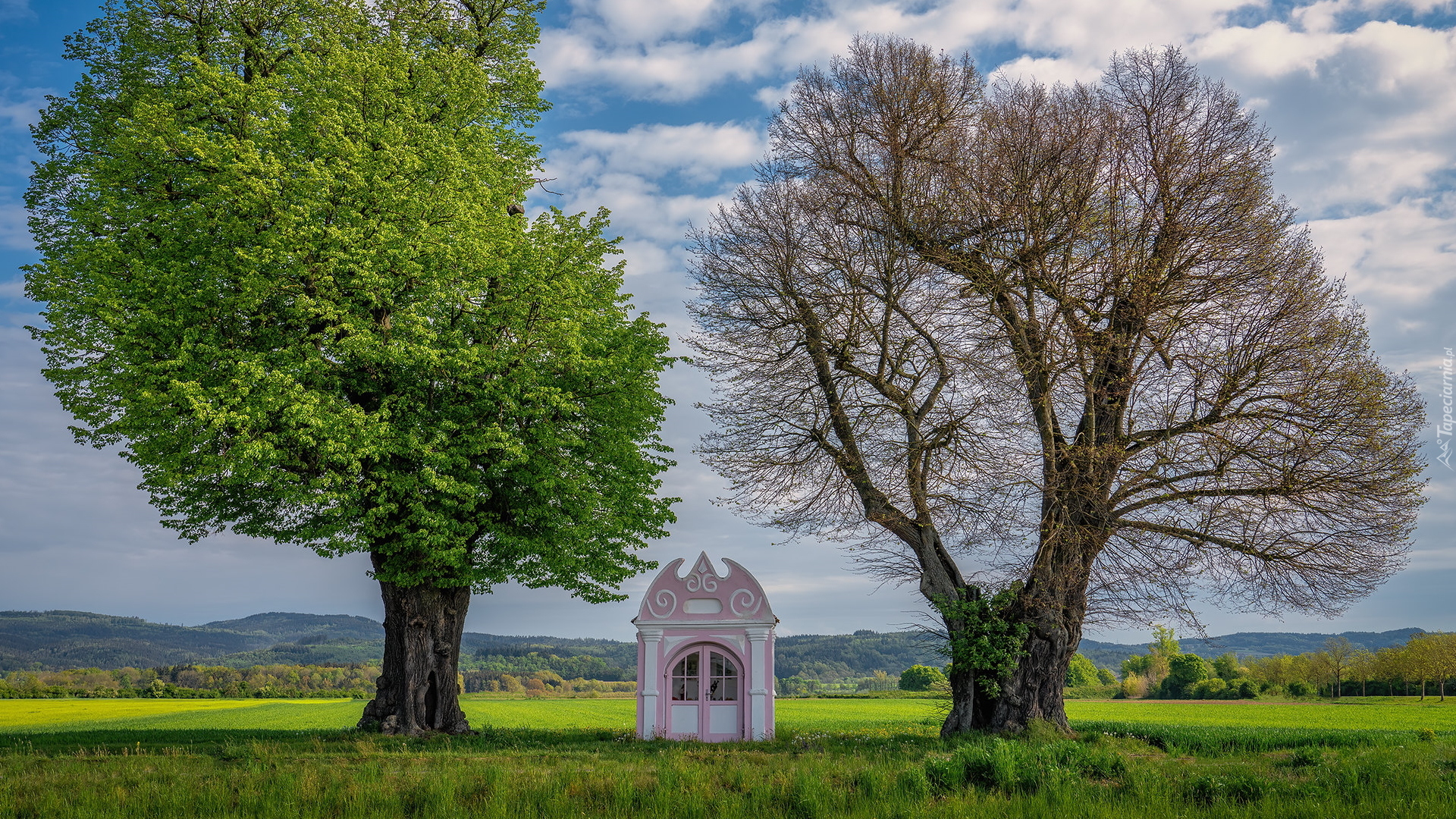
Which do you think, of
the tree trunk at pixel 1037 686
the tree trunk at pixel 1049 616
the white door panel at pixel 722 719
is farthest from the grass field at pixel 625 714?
the tree trunk at pixel 1049 616

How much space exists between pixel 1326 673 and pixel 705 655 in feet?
156

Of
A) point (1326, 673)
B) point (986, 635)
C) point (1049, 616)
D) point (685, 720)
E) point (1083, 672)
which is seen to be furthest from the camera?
point (1083, 672)

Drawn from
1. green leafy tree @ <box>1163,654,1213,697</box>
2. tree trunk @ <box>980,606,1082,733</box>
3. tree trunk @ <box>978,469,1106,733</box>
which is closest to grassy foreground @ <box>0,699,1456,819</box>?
tree trunk @ <box>980,606,1082,733</box>

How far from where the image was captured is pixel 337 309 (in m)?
17.0

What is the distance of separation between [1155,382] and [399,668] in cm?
1760

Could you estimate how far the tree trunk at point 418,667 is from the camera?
18828mm

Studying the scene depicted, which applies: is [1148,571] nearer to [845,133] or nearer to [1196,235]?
[1196,235]

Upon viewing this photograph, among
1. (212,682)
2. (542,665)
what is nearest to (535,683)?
(542,665)

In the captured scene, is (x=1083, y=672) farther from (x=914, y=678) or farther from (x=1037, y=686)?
(x=1037, y=686)

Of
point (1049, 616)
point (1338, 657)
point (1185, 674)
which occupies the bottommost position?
point (1185, 674)

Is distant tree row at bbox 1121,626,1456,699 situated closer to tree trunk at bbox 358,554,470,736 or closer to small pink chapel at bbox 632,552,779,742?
small pink chapel at bbox 632,552,779,742

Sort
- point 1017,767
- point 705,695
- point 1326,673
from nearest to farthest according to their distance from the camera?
point 1017,767 < point 705,695 < point 1326,673

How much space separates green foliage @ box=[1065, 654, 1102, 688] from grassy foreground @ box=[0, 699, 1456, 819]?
44430 millimetres

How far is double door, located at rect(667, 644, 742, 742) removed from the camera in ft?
62.2
